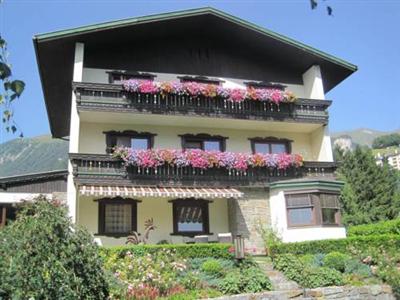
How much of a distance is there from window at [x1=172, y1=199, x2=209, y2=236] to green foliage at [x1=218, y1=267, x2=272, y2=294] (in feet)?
28.3

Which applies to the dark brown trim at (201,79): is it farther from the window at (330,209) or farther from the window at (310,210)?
the window at (330,209)

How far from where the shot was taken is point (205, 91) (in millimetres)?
26812

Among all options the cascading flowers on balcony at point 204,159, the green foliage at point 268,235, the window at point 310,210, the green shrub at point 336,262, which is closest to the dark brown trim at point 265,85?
the cascading flowers on balcony at point 204,159

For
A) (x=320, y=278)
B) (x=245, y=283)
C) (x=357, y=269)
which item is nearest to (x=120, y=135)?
(x=245, y=283)

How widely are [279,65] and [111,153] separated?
1194 cm

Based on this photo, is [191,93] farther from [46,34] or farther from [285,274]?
[285,274]

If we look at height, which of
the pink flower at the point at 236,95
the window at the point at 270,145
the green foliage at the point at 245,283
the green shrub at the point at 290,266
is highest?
the pink flower at the point at 236,95

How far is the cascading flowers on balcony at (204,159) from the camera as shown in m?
24.6

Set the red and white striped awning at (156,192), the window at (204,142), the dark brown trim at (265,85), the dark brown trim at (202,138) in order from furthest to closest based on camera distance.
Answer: the dark brown trim at (265,85) < the window at (204,142) < the dark brown trim at (202,138) < the red and white striped awning at (156,192)

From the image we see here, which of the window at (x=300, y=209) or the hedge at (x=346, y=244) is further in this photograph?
the window at (x=300, y=209)

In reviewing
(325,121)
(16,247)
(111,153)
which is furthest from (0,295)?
(325,121)

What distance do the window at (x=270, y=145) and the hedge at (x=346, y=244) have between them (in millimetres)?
8020

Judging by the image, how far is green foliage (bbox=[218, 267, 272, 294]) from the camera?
16.9 meters

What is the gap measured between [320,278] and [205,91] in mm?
12283
